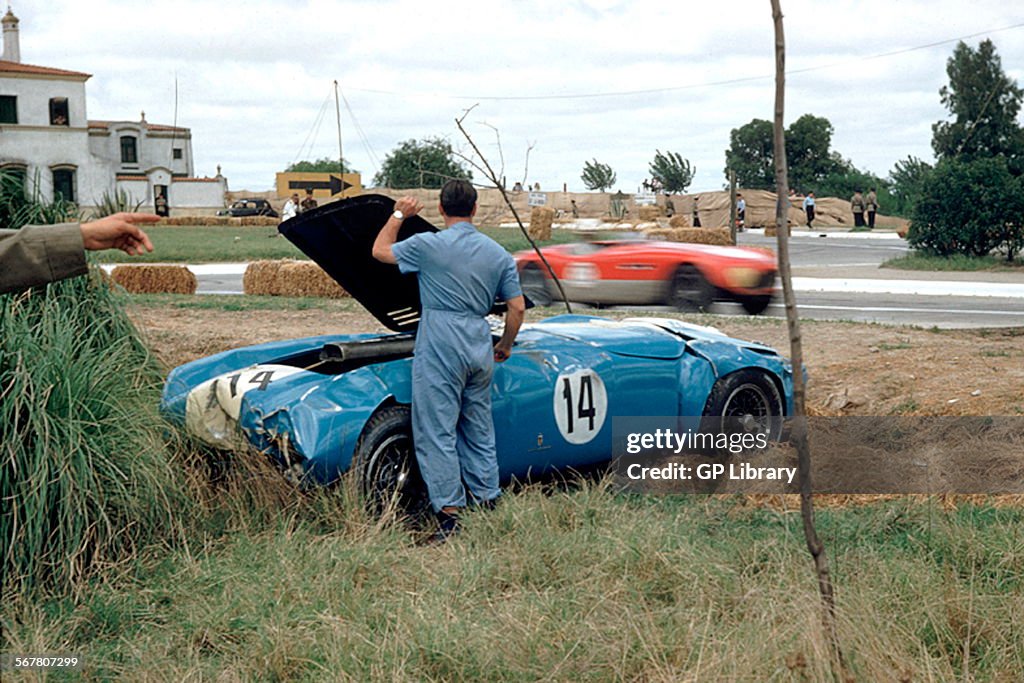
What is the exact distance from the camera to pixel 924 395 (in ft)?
28.8

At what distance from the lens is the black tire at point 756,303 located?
15.0m

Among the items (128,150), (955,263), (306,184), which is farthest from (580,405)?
(128,150)

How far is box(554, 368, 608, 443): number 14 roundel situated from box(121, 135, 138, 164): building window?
83.4 m

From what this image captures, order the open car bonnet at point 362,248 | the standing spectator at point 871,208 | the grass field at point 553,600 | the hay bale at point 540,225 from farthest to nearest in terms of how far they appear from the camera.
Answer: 1. the standing spectator at point 871,208
2. the hay bale at point 540,225
3. the open car bonnet at point 362,248
4. the grass field at point 553,600

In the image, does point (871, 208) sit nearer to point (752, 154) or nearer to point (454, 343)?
point (752, 154)

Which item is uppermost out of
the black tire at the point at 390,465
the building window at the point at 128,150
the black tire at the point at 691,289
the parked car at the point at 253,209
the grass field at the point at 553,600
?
the building window at the point at 128,150

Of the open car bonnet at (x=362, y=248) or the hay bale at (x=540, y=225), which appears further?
the hay bale at (x=540, y=225)

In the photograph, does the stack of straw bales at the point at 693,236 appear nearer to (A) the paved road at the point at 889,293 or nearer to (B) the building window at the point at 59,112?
(A) the paved road at the point at 889,293

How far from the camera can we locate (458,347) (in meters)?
5.90

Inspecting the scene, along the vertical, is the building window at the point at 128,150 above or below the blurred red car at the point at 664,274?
above

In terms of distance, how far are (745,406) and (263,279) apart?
1242cm

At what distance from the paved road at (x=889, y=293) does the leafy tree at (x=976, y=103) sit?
998 centimetres

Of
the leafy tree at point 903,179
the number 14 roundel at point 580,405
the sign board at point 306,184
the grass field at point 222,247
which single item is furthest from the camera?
the sign board at point 306,184

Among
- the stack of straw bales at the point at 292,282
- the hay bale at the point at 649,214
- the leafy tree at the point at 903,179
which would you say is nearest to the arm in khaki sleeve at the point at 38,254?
the stack of straw bales at the point at 292,282
